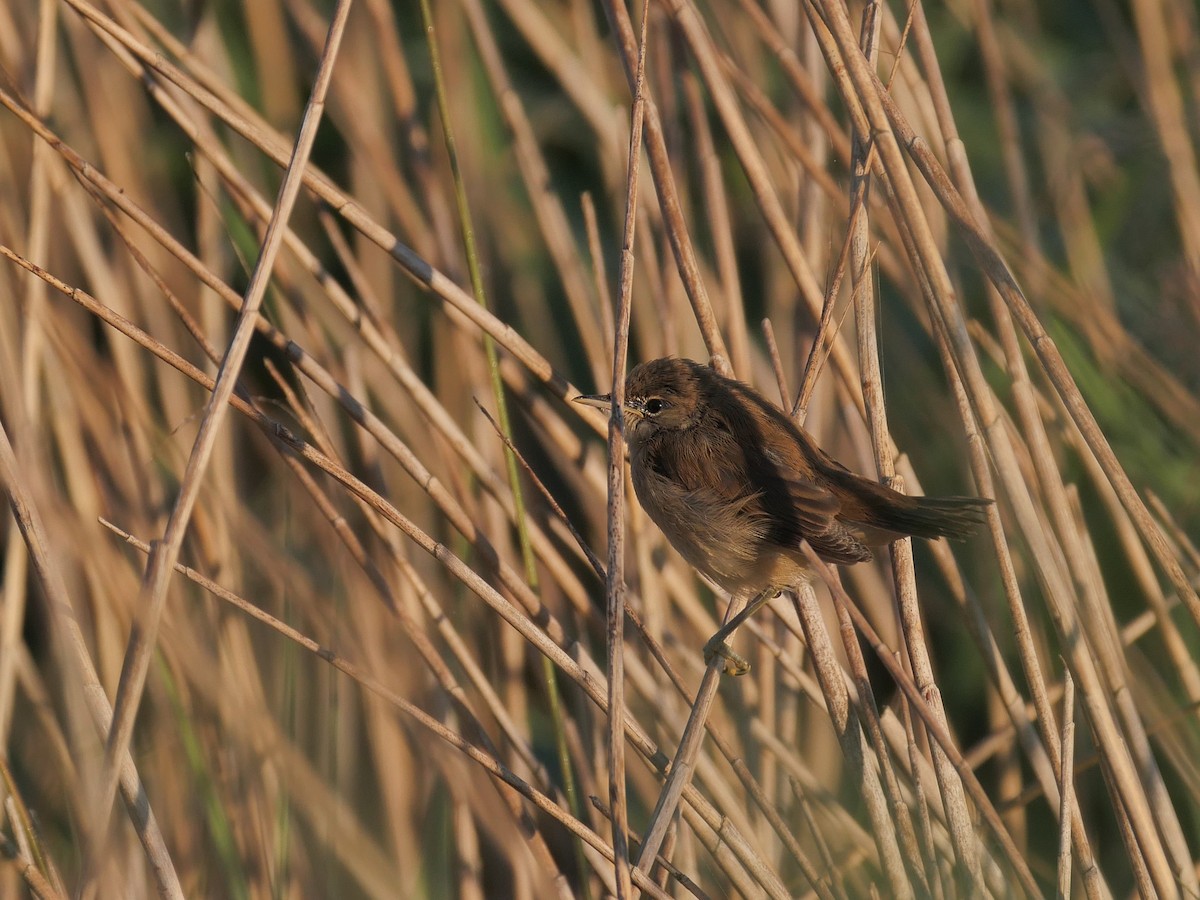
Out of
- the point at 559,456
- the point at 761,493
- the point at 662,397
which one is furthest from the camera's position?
the point at 559,456

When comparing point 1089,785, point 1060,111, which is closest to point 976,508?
point 1089,785

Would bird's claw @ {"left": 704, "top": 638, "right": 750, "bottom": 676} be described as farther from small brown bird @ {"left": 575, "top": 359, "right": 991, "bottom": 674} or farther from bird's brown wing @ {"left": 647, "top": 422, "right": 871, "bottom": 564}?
bird's brown wing @ {"left": 647, "top": 422, "right": 871, "bottom": 564}

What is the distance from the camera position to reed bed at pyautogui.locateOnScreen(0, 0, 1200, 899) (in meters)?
1.79

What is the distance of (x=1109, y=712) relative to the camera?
5.82 ft

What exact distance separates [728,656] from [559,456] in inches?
29.8

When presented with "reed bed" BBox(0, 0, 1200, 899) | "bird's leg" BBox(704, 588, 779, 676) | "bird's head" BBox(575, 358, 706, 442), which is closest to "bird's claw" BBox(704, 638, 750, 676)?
"bird's leg" BBox(704, 588, 779, 676)

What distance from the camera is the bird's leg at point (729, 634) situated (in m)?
1.95

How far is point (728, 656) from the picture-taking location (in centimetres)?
201

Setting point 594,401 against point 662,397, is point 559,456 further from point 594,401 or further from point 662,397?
point 594,401

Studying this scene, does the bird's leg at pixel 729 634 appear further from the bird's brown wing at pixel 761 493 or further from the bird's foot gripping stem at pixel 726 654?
the bird's brown wing at pixel 761 493

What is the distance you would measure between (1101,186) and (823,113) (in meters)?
1.64

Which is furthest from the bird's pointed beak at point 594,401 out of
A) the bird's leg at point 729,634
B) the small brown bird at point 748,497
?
the bird's leg at point 729,634

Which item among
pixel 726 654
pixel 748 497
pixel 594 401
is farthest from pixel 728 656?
pixel 594 401

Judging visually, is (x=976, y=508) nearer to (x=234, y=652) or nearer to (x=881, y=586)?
(x=881, y=586)
